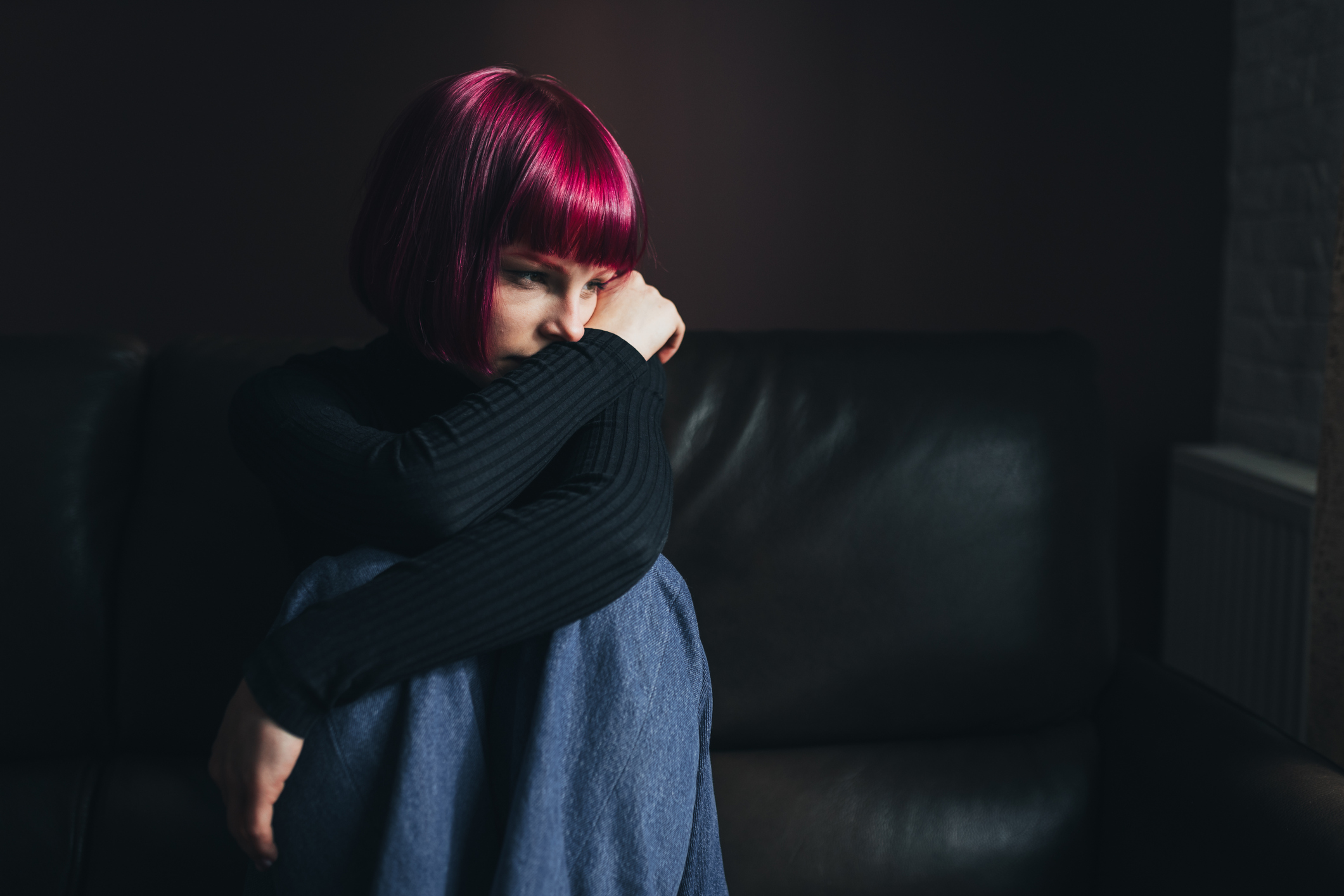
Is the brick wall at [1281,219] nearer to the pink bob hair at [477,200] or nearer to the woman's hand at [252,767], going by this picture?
the pink bob hair at [477,200]

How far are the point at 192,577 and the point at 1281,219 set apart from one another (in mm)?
1757

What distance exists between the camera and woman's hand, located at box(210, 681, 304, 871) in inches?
26.4

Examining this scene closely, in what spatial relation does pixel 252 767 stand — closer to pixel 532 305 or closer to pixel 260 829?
pixel 260 829

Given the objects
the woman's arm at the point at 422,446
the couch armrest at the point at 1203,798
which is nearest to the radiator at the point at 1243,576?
the couch armrest at the point at 1203,798

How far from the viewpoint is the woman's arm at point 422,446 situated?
28.8 inches

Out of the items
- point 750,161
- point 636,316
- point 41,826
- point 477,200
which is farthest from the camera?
point 750,161

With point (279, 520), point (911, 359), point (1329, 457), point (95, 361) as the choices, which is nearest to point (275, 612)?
point (279, 520)

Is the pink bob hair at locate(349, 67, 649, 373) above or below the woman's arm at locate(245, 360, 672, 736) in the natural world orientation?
above

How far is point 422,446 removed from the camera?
2.42 feet

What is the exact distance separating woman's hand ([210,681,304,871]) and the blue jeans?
0.06 feet

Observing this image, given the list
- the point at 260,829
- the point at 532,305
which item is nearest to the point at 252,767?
the point at 260,829

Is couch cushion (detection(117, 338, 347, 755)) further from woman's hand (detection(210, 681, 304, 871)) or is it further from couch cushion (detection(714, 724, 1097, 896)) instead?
couch cushion (detection(714, 724, 1097, 896))

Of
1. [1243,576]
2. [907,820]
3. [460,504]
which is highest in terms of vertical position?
[460,504]

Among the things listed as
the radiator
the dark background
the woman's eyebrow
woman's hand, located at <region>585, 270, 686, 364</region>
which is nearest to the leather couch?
woman's hand, located at <region>585, 270, 686, 364</region>
